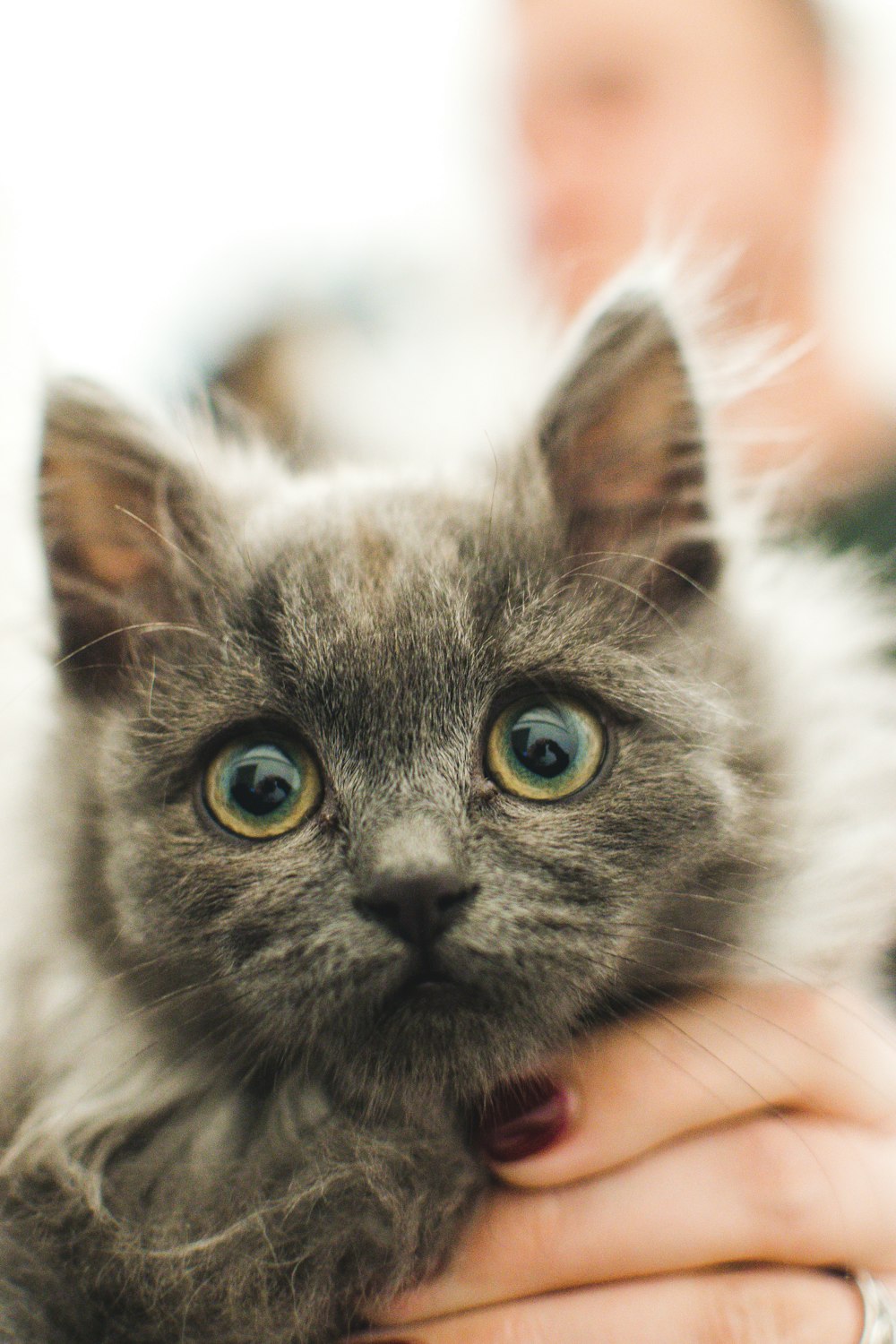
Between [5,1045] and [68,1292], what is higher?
[5,1045]

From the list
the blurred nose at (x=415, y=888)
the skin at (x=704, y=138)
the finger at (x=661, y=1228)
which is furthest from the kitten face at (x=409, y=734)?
the skin at (x=704, y=138)

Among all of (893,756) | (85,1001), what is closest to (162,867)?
(85,1001)

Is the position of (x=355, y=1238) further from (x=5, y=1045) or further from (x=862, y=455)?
(x=862, y=455)

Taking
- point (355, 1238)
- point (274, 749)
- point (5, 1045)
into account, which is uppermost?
point (274, 749)

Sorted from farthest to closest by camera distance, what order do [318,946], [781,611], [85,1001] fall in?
[781,611] < [85,1001] < [318,946]

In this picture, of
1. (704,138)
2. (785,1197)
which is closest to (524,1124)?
(785,1197)

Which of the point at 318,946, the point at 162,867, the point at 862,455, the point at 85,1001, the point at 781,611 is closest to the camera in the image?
the point at 318,946
